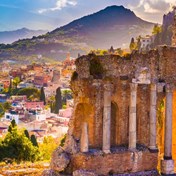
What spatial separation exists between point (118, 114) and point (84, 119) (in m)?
1.65

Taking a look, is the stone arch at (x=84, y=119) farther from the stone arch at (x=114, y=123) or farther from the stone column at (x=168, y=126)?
the stone column at (x=168, y=126)

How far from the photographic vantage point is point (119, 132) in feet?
65.7

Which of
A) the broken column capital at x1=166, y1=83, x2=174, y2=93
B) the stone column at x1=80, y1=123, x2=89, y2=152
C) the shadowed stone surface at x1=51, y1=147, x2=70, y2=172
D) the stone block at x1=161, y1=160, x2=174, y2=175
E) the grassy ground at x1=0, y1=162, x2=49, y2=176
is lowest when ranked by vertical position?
the grassy ground at x1=0, y1=162, x2=49, y2=176

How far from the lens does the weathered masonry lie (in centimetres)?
1894

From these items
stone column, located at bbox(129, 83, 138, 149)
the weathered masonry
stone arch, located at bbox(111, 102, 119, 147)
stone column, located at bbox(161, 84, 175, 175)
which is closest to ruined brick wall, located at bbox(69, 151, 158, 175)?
the weathered masonry

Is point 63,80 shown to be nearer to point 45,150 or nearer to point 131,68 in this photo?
point 45,150

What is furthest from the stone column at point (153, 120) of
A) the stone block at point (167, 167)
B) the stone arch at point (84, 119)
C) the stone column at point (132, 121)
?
the stone arch at point (84, 119)

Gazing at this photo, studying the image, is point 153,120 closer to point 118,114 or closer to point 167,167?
point 118,114

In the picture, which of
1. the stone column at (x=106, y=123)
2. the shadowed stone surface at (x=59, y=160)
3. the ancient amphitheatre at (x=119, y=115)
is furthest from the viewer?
the stone column at (x=106, y=123)

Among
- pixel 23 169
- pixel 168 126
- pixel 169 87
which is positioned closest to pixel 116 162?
pixel 168 126

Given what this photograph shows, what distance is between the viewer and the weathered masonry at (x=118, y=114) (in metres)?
18.9

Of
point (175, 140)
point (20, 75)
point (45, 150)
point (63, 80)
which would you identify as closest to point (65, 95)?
point (63, 80)

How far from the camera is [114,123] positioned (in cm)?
2030

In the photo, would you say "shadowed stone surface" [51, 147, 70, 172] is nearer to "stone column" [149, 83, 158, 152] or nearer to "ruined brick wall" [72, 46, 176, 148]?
"ruined brick wall" [72, 46, 176, 148]
